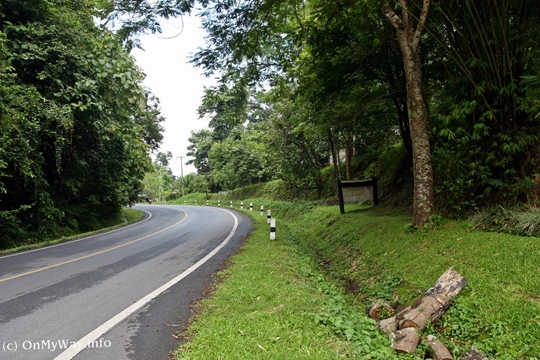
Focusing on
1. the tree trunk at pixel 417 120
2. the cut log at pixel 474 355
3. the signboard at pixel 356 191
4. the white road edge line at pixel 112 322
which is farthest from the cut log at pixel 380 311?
the signboard at pixel 356 191

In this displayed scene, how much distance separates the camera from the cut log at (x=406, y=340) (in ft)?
11.7

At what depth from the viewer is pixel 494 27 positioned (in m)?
6.51

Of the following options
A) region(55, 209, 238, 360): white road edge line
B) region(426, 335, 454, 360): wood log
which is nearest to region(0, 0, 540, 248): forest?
region(426, 335, 454, 360): wood log

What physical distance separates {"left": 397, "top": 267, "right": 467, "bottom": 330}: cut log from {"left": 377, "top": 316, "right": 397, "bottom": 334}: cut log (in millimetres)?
75

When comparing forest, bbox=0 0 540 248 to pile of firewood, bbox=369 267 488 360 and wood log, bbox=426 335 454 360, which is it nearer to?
pile of firewood, bbox=369 267 488 360

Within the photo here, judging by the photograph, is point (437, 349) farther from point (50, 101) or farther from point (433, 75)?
point (50, 101)

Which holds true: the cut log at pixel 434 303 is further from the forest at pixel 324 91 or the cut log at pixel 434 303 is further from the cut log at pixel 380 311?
the forest at pixel 324 91

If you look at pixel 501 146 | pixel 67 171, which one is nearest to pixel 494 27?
pixel 501 146

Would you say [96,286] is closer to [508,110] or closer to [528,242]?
[528,242]

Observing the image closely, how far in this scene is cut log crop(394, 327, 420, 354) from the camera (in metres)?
3.56

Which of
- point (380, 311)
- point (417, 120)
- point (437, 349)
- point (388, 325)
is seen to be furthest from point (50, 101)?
point (437, 349)

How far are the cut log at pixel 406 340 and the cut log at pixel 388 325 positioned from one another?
210mm

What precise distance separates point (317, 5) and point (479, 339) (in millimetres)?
8031

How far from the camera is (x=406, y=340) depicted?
3648 mm
